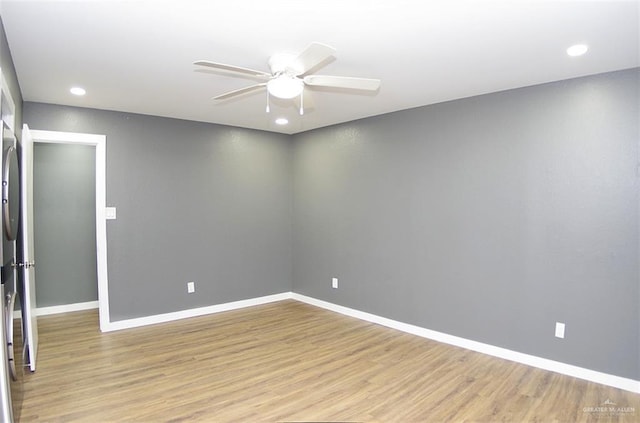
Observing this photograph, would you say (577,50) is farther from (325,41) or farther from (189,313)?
(189,313)

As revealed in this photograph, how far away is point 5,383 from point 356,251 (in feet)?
11.4

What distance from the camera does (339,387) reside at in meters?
2.88

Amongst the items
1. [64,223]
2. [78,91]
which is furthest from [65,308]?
[78,91]

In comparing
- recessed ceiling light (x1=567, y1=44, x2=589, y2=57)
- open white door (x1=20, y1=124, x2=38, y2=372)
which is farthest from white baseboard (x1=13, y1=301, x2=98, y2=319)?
recessed ceiling light (x1=567, y1=44, x2=589, y2=57)

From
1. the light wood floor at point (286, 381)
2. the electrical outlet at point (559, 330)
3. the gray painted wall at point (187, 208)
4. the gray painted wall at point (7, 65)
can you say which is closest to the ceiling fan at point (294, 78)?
the gray painted wall at point (7, 65)

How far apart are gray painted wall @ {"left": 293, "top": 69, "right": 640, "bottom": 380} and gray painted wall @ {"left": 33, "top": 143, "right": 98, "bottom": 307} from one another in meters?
3.40

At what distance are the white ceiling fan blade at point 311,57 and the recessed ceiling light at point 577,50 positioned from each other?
5.49 ft

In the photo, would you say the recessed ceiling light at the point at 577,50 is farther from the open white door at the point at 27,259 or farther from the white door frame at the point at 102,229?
the white door frame at the point at 102,229

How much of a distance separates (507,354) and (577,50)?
2.54 meters

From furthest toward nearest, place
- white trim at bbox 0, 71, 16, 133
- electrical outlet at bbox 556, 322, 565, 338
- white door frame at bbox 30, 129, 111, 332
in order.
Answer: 1. white door frame at bbox 30, 129, 111, 332
2. electrical outlet at bbox 556, 322, 565, 338
3. white trim at bbox 0, 71, 16, 133

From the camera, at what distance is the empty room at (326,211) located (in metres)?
2.38

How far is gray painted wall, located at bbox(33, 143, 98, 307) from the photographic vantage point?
482 cm

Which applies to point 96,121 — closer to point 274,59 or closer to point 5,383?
point 274,59

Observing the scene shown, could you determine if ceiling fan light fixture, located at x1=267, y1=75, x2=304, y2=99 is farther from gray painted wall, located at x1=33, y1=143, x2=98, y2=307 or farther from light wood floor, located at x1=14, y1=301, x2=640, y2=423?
gray painted wall, located at x1=33, y1=143, x2=98, y2=307
